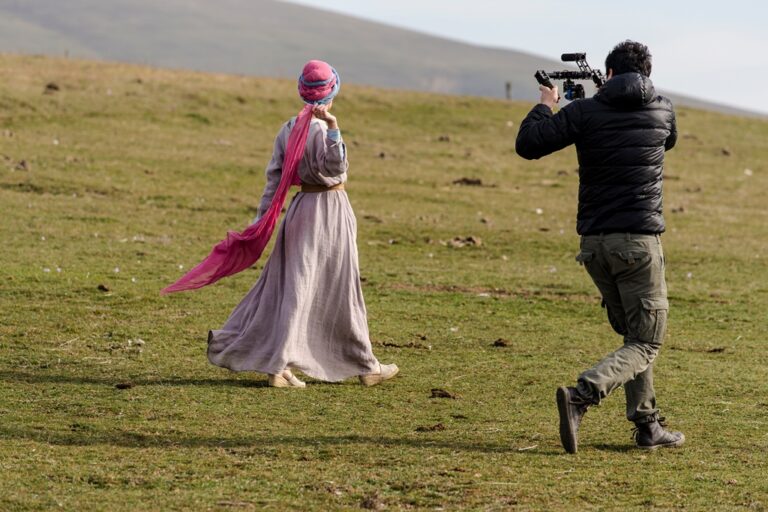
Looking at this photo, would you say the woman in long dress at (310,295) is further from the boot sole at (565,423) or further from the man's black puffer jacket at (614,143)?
the boot sole at (565,423)

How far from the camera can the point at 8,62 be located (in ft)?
102

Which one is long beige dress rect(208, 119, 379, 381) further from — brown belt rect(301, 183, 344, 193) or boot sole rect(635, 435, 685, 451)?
boot sole rect(635, 435, 685, 451)

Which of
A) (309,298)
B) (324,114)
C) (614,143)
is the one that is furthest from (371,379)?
(614,143)

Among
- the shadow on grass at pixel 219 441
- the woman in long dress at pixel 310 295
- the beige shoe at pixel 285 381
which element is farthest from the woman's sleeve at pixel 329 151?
the shadow on grass at pixel 219 441

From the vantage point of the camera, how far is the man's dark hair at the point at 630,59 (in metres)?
7.26

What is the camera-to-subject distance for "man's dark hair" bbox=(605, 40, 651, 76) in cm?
726

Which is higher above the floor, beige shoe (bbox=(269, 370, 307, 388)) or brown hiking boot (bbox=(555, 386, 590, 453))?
brown hiking boot (bbox=(555, 386, 590, 453))

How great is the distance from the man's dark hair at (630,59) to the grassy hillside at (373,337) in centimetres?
218

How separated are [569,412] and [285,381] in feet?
8.76

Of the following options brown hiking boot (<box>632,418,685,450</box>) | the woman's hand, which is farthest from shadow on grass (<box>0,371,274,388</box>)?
brown hiking boot (<box>632,418,685,450</box>)

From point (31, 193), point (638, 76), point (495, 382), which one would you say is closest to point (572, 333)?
point (495, 382)

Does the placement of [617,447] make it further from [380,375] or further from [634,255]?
[380,375]

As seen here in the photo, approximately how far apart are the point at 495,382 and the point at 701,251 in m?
10.0

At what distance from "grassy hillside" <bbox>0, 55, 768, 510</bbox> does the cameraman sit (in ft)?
1.74
